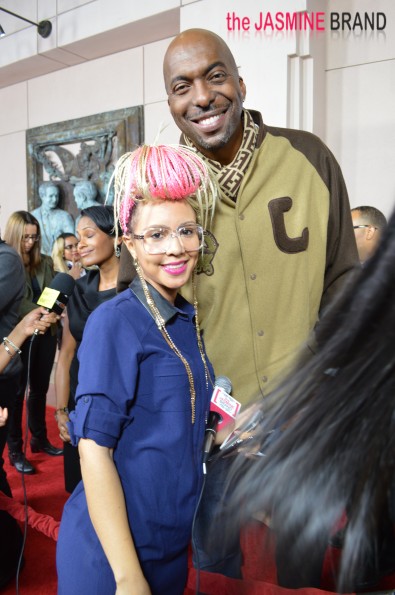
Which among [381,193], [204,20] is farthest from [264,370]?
[204,20]

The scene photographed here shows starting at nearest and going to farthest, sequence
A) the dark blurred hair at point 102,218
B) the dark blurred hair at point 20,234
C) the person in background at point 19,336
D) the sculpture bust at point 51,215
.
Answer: the person in background at point 19,336
the dark blurred hair at point 102,218
the dark blurred hair at point 20,234
the sculpture bust at point 51,215

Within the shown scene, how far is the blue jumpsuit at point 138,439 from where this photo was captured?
3.34 ft

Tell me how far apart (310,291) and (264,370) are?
0.72 ft

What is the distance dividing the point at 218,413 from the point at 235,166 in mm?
590

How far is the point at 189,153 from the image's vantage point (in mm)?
1168

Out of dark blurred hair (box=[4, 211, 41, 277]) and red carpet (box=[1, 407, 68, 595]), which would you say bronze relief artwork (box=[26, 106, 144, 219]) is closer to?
dark blurred hair (box=[4, 211, 41, 277])

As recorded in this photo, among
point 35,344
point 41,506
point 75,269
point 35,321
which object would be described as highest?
point 75,269

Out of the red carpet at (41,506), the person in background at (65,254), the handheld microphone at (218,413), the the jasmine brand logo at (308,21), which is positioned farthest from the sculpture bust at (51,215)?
the handheld microphone at (218,413)

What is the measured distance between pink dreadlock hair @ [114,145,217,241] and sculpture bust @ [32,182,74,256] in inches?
192

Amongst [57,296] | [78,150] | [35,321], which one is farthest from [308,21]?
[78,150]

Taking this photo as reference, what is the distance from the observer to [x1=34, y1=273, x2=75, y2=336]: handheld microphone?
2.29 meters

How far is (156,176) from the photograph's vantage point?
1.10 metres

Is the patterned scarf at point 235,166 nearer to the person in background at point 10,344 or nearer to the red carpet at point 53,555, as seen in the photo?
the red carpet at point 53,555

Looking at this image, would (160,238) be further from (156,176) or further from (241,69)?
(241,69)
